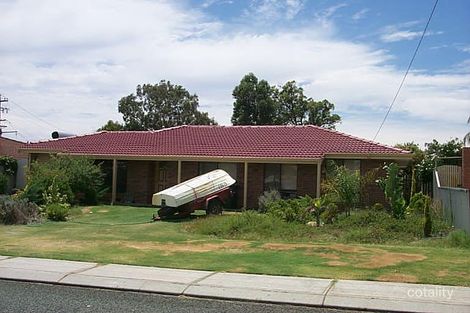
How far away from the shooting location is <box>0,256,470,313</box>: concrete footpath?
24.8ft

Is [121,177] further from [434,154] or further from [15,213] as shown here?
[434,154]

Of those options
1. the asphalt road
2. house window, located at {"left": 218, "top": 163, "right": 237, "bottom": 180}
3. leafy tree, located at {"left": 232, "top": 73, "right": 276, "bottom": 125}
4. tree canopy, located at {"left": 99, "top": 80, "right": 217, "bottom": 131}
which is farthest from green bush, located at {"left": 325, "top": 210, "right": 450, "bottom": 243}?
tree canopy, located at {"left": 99, "top": 80, "right": 217, "bottom": 131}

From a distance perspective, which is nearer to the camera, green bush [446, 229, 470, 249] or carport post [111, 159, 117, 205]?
green bush [446, 229, 470, 249]

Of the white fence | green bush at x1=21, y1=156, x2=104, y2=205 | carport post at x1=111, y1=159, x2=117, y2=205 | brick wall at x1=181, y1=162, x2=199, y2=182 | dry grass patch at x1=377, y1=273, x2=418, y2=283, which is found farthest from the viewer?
carport post at x1=111, y1=159, x2=117, y2=205

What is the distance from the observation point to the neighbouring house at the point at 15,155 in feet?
125

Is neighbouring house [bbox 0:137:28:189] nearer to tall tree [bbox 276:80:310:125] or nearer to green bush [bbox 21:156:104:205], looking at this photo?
green bush [bbox 21:156:104:205]

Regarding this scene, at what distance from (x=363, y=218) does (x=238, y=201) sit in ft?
34.1

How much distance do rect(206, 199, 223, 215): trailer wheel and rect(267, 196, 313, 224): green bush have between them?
308 cm

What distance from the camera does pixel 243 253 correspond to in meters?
12.1

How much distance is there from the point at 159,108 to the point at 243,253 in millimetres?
49770

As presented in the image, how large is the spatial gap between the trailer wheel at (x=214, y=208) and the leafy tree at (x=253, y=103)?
3002 centimetres

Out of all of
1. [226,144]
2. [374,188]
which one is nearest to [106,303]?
[374,188]

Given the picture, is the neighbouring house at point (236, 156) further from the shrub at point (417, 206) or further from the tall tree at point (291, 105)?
the tall tree at point (291, 105)

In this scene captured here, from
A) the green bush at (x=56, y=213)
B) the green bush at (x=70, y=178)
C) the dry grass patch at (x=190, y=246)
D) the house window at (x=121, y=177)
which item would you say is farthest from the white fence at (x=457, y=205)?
the house window at (x=121, y=177)
